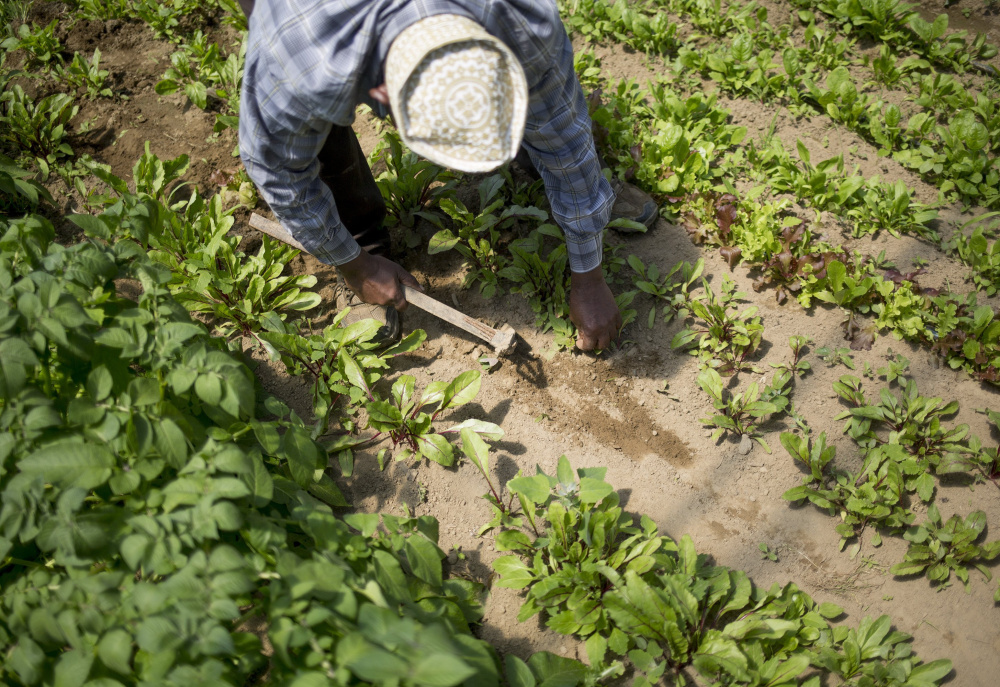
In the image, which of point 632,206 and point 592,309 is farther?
point 632,206

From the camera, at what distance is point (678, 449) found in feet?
8.79

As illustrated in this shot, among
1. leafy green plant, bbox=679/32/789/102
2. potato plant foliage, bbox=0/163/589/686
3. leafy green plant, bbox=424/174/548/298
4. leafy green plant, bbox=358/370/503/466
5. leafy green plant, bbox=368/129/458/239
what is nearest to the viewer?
potato plant foliage, bbox=0/163/589/686

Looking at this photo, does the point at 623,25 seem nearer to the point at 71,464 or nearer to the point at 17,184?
the point at 17,184

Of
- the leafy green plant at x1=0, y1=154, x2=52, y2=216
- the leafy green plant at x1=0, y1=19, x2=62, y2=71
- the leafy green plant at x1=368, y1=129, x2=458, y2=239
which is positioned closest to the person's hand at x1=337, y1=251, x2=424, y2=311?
the leafy green plant at x1=368, y1=129, x2=458, y2=239

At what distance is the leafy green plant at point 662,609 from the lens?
2066 mm

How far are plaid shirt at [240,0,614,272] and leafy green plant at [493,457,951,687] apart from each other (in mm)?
1126

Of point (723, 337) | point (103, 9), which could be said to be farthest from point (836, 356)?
point (103, 9)

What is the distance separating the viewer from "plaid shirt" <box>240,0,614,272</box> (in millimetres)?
1676

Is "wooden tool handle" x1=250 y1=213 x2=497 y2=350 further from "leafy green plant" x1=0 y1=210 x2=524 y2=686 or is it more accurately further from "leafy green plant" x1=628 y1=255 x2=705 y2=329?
"leafy green plant" x1=0 y1=210 x2=524 y2=686

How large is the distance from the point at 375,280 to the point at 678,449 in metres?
1.54

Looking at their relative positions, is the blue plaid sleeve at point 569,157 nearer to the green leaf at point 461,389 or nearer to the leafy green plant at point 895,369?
the green leaf at point 461,389

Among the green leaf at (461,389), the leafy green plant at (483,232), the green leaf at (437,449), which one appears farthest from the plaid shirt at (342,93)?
the green leaf at (437,449)

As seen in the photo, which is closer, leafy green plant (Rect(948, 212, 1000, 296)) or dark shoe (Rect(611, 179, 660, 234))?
leafy green plant (Rect(948, 212, 1000, 296))

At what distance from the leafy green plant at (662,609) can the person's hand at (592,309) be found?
2.40 ft
